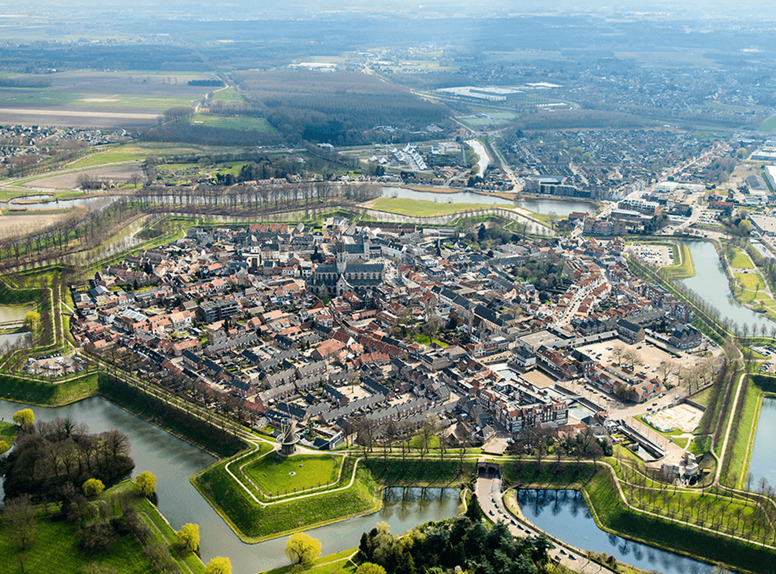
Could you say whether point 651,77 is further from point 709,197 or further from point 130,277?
point 130,277

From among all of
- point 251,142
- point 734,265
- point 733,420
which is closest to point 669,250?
point 734,265

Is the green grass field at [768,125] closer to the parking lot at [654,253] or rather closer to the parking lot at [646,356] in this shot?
the parking lot at [654,253]

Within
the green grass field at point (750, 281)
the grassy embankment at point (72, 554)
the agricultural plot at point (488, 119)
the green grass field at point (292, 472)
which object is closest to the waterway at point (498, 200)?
the green grass field at point (750, 281)

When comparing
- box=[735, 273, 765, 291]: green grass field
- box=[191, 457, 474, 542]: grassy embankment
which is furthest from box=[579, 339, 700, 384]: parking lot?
box=[735, 273, 765, 291]: green grass field

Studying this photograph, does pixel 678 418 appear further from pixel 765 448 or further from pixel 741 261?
pixel 741 261

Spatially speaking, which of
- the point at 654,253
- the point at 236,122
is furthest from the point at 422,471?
the point at 236,122
